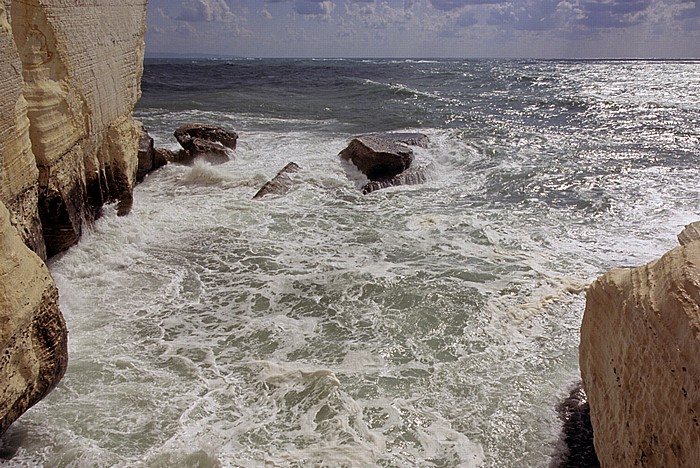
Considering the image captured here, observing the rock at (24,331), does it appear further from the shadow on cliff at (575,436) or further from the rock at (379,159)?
the rock at (379,159)

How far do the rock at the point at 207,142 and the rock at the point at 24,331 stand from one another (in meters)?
8.14

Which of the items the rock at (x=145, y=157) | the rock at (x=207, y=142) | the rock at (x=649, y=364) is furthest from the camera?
the rock at (x=207, y=142)

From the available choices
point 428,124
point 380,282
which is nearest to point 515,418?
point 380,282

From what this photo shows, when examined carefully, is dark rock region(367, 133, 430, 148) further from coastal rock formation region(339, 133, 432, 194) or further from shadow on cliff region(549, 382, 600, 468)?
shadow on cliff region(549, 382, 600, 468)

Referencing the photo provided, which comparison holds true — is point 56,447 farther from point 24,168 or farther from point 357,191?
point 357,191

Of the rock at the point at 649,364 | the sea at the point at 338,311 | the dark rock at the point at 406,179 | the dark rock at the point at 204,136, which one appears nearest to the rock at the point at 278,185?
the sea at the point at 338,311

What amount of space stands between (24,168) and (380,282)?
3.68 m

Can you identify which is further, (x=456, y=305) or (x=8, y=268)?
(x=456, y=305)

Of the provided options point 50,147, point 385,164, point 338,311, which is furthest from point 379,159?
point 50,147

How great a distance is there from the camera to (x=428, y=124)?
17.8 meters

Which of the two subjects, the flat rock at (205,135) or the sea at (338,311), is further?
the flat rock at (205,135)

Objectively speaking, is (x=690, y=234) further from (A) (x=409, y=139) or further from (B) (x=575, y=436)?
(A) (x=409, y=139)

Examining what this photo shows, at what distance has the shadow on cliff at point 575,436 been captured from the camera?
3.40 m

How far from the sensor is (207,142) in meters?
11.8
